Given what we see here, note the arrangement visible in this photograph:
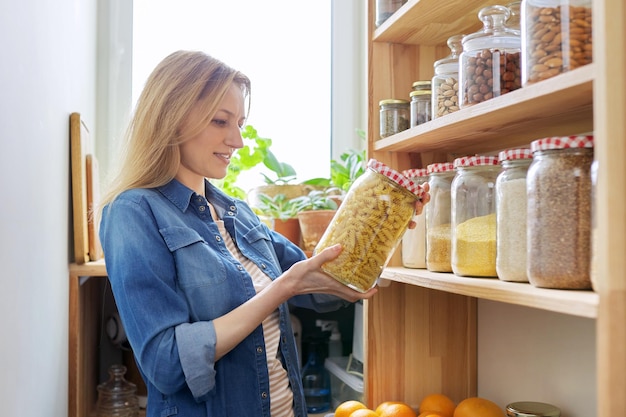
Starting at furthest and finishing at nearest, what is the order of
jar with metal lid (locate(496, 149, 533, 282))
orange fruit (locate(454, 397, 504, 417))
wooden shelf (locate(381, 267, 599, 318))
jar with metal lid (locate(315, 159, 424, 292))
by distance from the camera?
orange fruit (locate(454, 397, 504, 417))
jar with metal lid (locate(315, 159, 424, 292))
jar with metal lid (locate(496, 149, 533, 282))
wooden shelf (locate(381, 267, 599, 318))

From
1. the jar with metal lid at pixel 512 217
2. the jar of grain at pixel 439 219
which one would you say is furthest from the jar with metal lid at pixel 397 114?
the jar with metal lid at pixel 512 217

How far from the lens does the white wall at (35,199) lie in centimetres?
95

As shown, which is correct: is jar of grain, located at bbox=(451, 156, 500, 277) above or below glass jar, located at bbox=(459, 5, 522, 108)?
below

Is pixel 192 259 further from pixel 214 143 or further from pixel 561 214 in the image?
pixel 561 214

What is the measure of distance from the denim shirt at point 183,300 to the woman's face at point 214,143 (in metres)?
0.05

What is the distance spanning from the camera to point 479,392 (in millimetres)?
1410

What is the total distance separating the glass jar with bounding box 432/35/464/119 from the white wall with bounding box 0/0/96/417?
0.70 m

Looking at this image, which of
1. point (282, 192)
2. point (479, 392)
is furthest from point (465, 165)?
point (282, 192)

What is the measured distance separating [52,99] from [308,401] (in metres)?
1.13

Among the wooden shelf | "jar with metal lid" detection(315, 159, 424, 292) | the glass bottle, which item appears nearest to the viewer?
the wooden shelf

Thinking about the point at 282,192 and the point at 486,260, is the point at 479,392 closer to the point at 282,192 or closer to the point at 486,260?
the point at 486,260

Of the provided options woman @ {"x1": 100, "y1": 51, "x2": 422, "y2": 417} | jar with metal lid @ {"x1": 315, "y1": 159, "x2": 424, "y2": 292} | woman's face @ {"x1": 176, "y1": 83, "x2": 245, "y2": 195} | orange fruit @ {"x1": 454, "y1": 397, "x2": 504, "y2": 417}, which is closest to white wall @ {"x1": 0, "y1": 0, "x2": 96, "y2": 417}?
woman @ {"x1": 100, "y1": 51, "x2": 422, "y2": 417}

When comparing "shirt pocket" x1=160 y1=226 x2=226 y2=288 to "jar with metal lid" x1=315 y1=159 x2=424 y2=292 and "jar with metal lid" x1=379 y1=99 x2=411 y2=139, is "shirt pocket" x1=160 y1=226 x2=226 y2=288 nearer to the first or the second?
"jar with metal lid" x1=315 y1=159 x2=424 y2=292

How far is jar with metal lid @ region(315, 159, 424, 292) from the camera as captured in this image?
1021 mm
